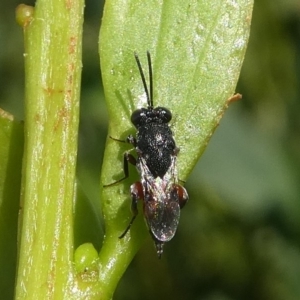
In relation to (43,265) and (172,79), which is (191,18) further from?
(43,265)

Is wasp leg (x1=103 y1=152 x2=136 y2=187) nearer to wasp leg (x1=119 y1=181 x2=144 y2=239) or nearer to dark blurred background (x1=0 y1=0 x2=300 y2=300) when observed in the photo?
wasp leg (x1=119 y1=181 x2=144 y2=239)

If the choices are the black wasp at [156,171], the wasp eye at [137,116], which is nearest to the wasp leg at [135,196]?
the black wasp at [156,171]

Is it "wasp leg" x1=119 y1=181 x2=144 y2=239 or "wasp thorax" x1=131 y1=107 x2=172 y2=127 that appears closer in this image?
"wasp leg" x1=119 y1=181 x2=144 y2=239

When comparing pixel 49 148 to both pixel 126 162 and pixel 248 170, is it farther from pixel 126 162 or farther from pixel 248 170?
pixel 248 170

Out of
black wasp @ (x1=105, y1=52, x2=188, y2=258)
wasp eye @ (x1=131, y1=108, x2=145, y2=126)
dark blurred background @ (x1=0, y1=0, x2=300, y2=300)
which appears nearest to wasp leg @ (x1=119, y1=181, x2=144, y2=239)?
black wasp @ (x1=105, y1=52, x2=188, y2=258)

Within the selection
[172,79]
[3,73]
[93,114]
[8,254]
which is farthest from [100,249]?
[3,73]
